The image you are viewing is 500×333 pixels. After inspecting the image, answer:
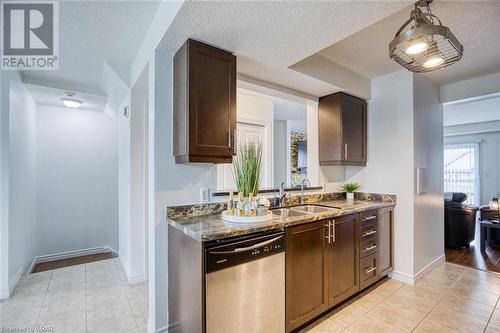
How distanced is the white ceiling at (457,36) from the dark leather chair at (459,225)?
2.19 meters

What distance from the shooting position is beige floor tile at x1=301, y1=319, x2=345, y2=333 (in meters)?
2.05

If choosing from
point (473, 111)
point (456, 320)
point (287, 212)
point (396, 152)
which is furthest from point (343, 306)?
point (473, 111)

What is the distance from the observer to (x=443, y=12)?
1946mm

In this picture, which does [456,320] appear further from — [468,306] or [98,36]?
[98,36]

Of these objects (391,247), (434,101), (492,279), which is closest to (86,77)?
(391,247)

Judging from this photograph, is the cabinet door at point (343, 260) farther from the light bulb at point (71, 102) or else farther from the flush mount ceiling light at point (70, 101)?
the light bulb at point (71, 102)

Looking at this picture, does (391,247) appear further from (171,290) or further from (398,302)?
(171,290)

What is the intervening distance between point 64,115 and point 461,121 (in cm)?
908

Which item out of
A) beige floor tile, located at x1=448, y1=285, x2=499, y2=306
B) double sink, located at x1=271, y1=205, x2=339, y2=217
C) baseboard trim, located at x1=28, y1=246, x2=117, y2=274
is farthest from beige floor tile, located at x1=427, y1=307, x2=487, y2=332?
baseboard trim, located at x1=28, y1=246, x2=117, y2=274

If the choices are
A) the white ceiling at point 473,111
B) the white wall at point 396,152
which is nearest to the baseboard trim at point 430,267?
the white wall at point 396,152

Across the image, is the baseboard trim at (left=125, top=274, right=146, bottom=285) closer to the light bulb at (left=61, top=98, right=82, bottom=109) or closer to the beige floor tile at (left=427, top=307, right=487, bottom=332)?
the light bulb at (left=61, top=98, right=82, bottom=109)

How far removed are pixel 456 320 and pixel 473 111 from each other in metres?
5.10

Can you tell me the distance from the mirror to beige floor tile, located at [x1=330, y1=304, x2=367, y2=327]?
1428 mm

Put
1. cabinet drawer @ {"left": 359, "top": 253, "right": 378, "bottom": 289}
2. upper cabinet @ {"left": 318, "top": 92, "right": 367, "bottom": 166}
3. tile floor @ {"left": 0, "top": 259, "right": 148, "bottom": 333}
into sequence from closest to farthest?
1. tile floor @ {"left": 0, "top": 259, "right": 148, "bottom": 333}
2. cabinet drawer @ {"left": 359, "top": 253, "right": 378, "bottom": 289}
3. upper cabinet @ {"left": 318, "top": 92, "right": 367, "bottom": 166}
